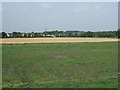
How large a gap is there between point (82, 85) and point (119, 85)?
105 centimetres

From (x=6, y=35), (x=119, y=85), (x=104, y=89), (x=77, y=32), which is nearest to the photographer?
(x=104, y=89)

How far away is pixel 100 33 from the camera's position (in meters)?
85.1

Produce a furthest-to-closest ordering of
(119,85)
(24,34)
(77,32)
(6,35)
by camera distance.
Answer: (77,32) → (24,34) → (6,35) → (119,85)

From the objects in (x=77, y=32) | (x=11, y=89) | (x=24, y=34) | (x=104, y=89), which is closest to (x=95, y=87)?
(x=104, y=89)

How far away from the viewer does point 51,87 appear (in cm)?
541

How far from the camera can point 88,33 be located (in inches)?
3260

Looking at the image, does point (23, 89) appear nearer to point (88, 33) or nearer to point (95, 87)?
point (95, 87)

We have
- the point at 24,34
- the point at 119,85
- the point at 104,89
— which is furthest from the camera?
the point at 24,34

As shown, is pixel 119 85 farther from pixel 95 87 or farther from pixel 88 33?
pixel 88 33

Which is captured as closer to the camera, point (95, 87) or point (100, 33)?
point (95, 87)

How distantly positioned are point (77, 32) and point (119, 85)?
7717 cm

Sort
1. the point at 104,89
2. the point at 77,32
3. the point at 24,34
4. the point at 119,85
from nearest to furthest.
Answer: the point at 104,89
the point at 119,85
the point at 24,34
the point at 77,32

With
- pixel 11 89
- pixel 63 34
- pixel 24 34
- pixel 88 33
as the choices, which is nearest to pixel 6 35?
pixel 24 34

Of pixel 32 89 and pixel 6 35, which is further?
pixel 6 35
